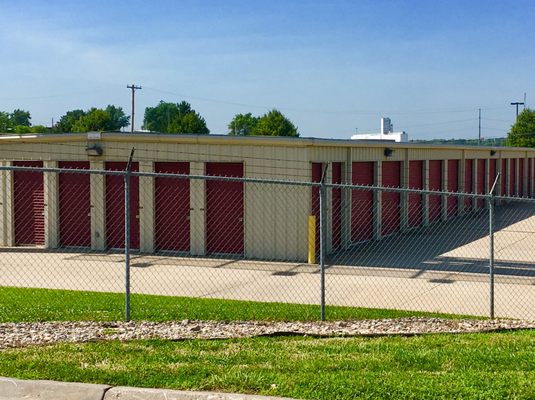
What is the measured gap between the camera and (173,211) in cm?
2052

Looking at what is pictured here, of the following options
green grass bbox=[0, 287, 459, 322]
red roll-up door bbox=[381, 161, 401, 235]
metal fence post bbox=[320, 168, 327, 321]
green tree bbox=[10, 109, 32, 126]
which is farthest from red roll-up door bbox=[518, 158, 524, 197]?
green tree bbox=[10, 109, 32, 126]

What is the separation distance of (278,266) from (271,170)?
2491 mm

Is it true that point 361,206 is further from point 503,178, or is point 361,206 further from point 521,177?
point 521,177

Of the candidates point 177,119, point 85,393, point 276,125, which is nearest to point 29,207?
point 85,393

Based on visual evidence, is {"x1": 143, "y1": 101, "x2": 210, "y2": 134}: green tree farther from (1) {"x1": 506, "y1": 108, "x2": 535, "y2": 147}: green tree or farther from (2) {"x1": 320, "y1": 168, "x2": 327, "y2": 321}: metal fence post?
(2) {"x1": 320, "y1": 168, "x2": 327, "y2": 321}: metal fence post

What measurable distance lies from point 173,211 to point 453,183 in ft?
50.8

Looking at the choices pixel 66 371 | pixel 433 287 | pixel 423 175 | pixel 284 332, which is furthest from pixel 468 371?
pixel 423 175

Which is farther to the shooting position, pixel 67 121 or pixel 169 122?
pixel 67 121

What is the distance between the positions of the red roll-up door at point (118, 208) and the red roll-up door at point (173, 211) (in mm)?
762

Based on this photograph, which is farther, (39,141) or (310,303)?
(39,141)

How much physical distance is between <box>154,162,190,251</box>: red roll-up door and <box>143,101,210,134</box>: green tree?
163ft

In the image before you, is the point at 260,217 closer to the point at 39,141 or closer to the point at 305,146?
the point at 305,146

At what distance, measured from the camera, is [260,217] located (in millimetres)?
Result: 19359

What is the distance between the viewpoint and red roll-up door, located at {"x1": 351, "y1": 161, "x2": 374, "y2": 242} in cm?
2195
